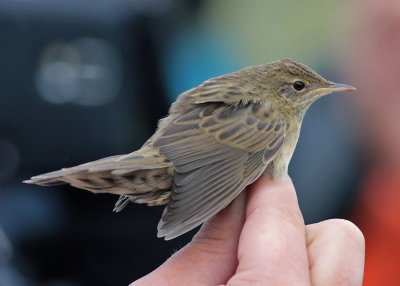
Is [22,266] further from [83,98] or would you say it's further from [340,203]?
[340,203]

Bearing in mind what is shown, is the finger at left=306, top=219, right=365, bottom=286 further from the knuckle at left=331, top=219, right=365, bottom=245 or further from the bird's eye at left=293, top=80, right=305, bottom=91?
the bird's eye at left=293, top=80, right=305, bottom=91

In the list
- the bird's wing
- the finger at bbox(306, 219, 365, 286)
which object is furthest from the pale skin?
the bird's wing

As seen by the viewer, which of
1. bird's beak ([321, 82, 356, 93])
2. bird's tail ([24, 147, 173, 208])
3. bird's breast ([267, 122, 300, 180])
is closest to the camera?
bird's tail ([24, 147, 173, 208])

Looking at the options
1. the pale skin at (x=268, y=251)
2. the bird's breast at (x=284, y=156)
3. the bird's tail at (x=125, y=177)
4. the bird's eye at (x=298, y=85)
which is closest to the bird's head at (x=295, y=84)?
the bird's eye at (x=298, y=85)

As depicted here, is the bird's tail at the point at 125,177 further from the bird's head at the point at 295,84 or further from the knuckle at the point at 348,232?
the bird's head at the point at 295,84

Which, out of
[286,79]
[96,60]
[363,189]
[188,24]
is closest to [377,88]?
[363,189]
